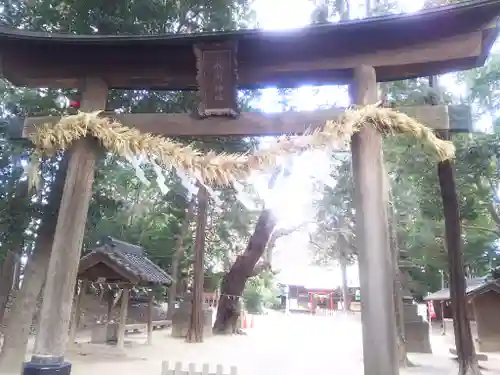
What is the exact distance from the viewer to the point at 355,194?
3.85 m

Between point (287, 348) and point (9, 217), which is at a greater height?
point (9, 217)

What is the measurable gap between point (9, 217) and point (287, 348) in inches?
352

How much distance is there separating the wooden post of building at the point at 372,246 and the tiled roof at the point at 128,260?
8.46m

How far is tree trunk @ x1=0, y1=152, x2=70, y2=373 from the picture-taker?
7.02 meters

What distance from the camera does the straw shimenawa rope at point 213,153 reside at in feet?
→ 12.3

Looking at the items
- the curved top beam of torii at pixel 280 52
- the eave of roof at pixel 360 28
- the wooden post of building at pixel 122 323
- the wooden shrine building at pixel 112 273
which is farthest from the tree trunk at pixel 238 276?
the eave of roof at pixel 360 28

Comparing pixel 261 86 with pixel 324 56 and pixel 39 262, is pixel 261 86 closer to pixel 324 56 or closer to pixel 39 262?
pixel 324 56

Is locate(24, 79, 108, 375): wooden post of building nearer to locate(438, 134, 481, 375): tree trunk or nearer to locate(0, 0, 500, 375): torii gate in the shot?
locate(0, 0, 500, 375): torii gate

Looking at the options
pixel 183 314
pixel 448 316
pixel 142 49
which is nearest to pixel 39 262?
pixel 142 49

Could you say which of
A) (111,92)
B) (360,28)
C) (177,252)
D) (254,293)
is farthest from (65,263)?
(254,293)

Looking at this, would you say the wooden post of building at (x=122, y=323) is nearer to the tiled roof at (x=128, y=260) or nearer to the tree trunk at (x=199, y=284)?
the tiled roof at (x=128, y=260)

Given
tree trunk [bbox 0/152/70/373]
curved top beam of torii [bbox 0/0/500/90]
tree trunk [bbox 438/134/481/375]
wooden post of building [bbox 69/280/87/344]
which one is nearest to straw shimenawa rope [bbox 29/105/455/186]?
curved top beam of torii [bbox 0/0/500/90]

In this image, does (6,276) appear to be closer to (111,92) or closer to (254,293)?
(111,92)

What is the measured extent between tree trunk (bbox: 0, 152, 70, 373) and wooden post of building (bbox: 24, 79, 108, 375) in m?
3.08
